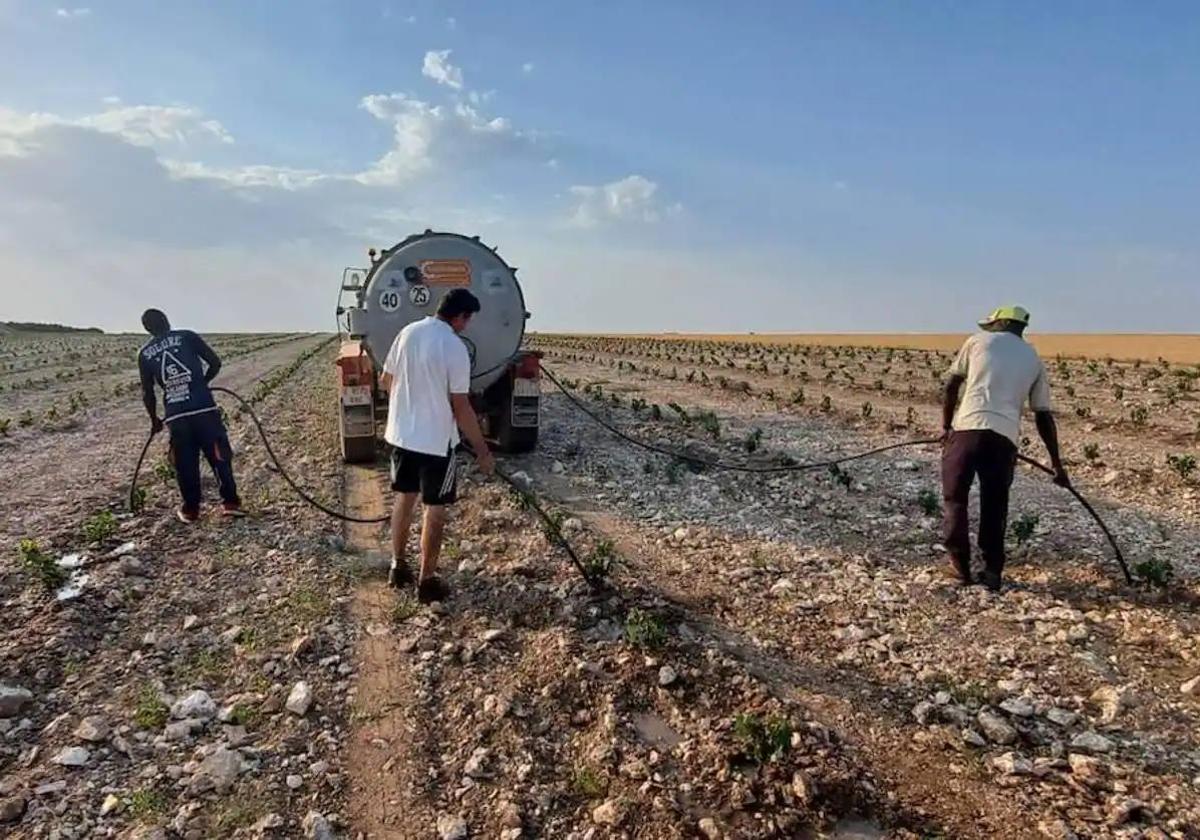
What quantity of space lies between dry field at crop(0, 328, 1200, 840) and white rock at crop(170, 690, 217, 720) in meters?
0.01

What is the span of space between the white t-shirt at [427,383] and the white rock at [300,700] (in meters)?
1.82

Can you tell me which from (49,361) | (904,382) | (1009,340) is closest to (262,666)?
(1009,340)

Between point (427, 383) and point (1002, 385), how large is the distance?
4.29 metres

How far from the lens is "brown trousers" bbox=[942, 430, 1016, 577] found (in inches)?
251

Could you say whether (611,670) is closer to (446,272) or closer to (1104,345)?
(446,272)

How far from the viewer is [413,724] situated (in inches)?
177

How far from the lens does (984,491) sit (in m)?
6.46

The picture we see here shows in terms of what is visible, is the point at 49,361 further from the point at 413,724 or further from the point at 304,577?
the point at 413,724

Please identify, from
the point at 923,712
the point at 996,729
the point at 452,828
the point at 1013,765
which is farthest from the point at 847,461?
the point at 452,828

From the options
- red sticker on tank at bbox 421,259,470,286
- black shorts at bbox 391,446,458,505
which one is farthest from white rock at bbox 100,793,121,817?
red sticker on tank at bbox 421,259,470,286

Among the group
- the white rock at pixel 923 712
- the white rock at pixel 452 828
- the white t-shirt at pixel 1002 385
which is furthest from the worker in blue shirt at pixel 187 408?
the white t-shirt at pixel 1002 385

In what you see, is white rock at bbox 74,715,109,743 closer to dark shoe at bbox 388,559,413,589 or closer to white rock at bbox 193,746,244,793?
white rock at bbox 193,746,244,793

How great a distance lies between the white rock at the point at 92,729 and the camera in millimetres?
4254

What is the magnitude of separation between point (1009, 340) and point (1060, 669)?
2547mm
